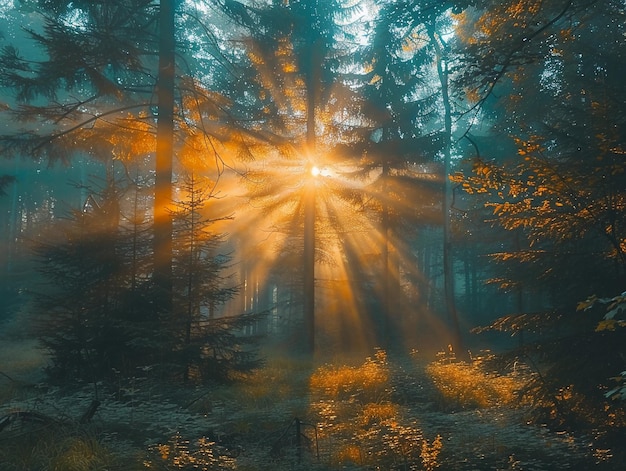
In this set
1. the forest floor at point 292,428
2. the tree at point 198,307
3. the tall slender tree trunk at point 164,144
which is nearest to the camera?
the forest floor at point 292,428

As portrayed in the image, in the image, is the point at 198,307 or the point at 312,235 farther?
the point at 312,235

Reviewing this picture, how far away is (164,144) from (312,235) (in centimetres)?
890

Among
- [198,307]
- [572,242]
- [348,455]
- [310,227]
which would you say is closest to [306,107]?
[310,227]

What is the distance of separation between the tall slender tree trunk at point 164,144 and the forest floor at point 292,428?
286 centimetres

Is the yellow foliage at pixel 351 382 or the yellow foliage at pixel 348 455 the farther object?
→ the yellow foliage at pixel 351 382

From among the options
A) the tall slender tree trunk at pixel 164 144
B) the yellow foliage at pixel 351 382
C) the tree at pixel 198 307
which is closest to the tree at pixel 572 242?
the yellow foliage at pixel 351 382

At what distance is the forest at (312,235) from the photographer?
6.56 meters

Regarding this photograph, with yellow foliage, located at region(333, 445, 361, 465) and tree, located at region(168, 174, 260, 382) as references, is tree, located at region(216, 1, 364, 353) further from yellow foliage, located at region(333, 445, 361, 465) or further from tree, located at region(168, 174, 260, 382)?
yellow foliage, located at region(333, 445, 361, 465)

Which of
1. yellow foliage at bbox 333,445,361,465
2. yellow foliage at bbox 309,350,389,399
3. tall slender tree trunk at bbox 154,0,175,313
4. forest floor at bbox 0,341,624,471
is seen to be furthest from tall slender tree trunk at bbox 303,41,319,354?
Result: yellow foliage at bbox 333,445,361,465

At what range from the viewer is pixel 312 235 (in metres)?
19.8

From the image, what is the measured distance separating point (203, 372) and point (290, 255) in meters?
15.2

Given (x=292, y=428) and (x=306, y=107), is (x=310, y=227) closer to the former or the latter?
(x=306, y=107)

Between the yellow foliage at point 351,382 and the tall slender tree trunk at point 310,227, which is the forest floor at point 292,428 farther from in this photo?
the tall slender tree trunk at point 310,227

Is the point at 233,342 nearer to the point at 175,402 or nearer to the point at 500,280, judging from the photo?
the point at 175,402
